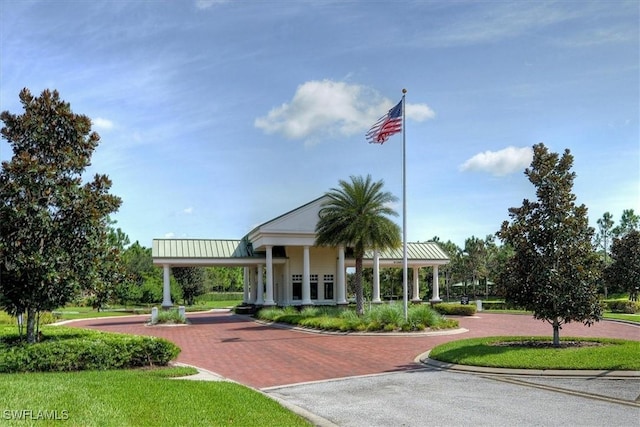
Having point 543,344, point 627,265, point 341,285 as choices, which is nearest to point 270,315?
point 341,285

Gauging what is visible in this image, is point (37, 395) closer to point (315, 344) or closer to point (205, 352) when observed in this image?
point (205, 352)

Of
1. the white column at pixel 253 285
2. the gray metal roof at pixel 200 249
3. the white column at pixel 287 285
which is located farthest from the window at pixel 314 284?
the white column at pixel 253 285

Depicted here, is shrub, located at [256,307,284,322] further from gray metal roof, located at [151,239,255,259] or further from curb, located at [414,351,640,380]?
curb, located at [414,351,640,380]

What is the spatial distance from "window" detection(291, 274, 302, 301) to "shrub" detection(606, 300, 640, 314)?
2350 cm

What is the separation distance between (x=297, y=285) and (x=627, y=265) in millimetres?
31080

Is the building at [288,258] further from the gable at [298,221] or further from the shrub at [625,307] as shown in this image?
the shrub at [625,307]

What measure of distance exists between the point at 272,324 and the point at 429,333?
467 inches

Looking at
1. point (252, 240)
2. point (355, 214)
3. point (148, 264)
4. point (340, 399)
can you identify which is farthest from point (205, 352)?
point (148, 264)

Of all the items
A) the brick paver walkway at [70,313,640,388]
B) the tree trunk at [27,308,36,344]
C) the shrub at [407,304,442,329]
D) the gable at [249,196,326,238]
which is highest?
the gable at [249,196,326,238]

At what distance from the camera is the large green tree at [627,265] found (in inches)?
1950

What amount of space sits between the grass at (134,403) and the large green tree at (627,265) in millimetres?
48493

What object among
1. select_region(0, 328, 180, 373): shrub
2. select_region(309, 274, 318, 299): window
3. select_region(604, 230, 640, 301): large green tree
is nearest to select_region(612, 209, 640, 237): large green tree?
select_region(604, 230, 640, 301): large green tree

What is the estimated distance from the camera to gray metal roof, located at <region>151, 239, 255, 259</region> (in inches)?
1633

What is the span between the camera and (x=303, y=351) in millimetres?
18422
